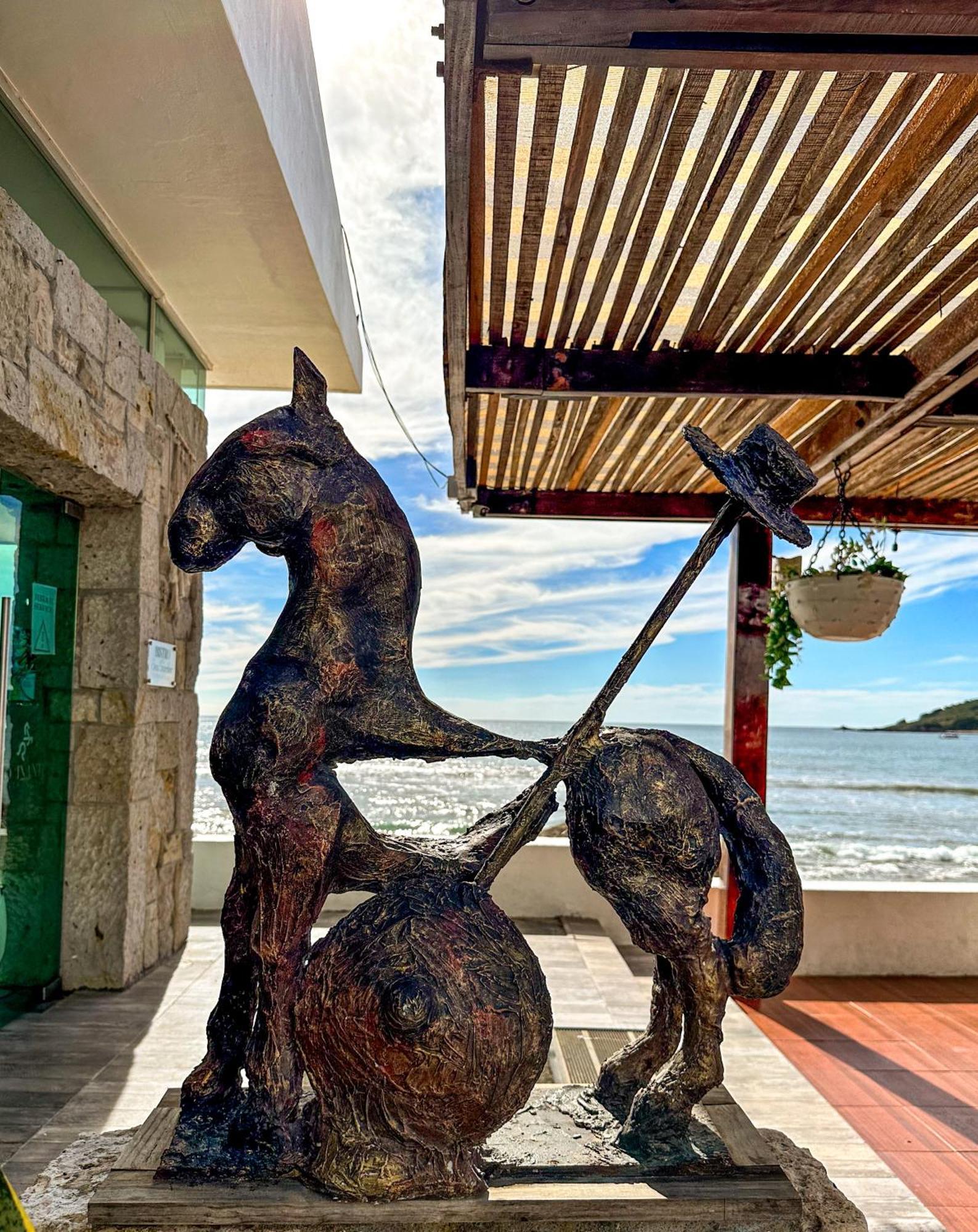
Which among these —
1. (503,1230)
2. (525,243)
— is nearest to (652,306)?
(525,243)

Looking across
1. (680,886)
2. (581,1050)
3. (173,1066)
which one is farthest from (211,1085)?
(173,1066)

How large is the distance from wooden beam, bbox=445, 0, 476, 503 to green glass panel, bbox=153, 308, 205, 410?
2061 millimetres

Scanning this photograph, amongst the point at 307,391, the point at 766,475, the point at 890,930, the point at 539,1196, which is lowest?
the point at 890,930

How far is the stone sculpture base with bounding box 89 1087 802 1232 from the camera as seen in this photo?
131 cm

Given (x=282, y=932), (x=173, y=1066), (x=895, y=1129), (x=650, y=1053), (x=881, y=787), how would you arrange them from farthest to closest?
(x=881, y=787) → (x=895, y=1129) → (x=173, y=1066) → (x=650, y=1053) → (x=282, y=932)

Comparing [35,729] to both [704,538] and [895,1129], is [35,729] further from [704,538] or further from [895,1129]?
[895,1129]

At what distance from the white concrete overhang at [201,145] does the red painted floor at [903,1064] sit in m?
4.19

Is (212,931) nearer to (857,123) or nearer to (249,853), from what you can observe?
(249,853)

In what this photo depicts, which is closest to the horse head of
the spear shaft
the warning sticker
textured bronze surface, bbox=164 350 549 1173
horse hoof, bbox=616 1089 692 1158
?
textured bronze surface, bbox=164 350 549 1173

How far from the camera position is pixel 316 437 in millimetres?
1576

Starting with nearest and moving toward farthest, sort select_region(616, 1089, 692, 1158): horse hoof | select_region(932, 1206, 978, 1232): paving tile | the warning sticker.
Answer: select_region(616, 1089, 692, 1158): horse hoof
select_region(932, 1206, 978, 1232): paving tile
the warning sticker

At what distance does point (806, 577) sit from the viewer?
186 inches

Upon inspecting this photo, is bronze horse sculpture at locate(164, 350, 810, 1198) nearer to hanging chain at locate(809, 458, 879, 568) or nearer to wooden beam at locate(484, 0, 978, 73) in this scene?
wooden beam at locate(484, 0, 978, 73)

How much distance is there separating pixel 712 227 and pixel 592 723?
1.89m
